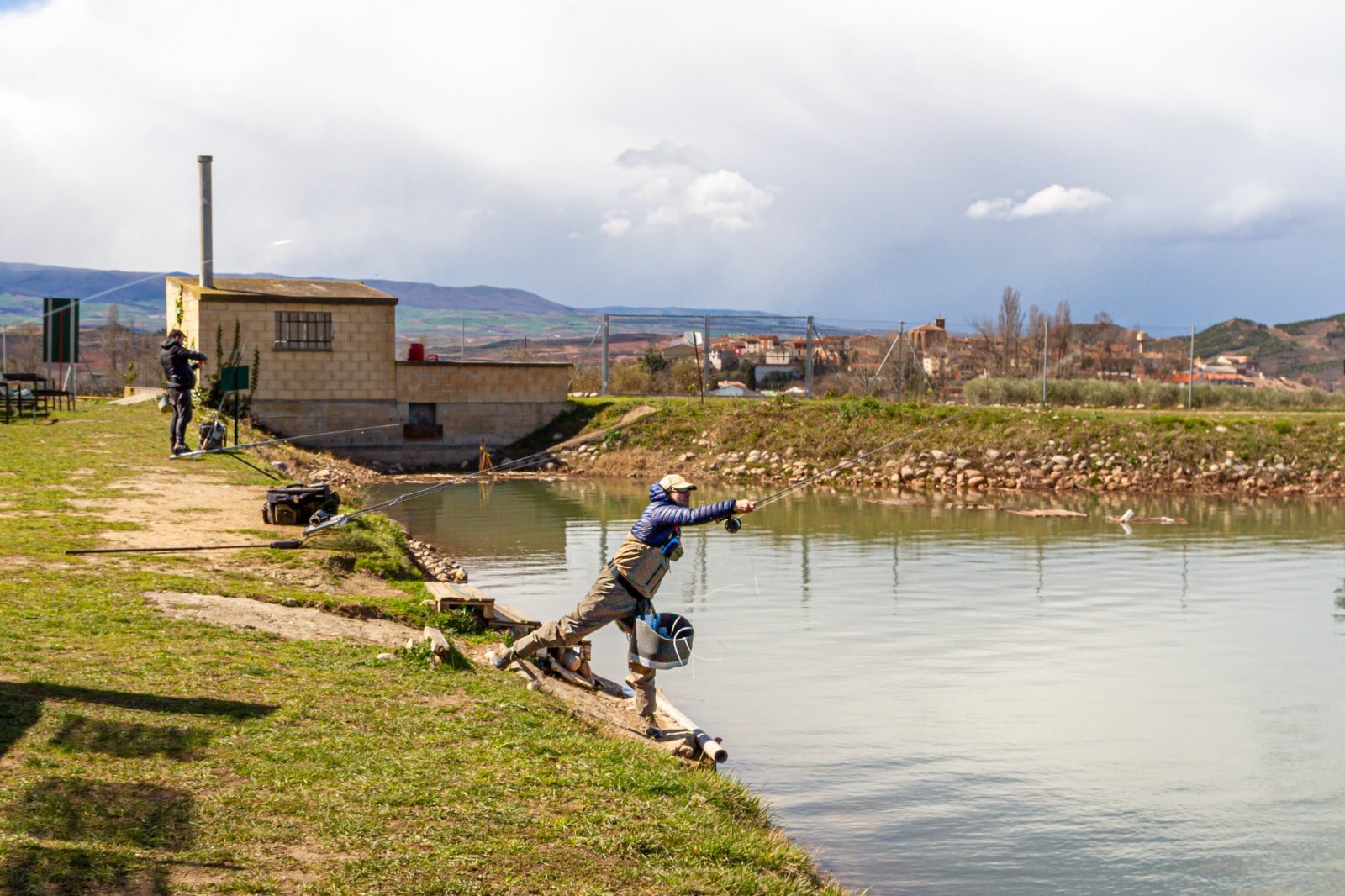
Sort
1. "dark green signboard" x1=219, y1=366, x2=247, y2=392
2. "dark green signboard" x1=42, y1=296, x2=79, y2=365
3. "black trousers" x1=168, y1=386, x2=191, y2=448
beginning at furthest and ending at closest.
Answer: "dark green signboard" x1=42, y1=296, x2=79, y2=365 → "dark green signboard" x1=219, y1=366, x2=247, y2=392 → "black trousers" x1=168, y1=386, x2=191, y2=448

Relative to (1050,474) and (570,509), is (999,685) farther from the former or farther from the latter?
(1050,474)

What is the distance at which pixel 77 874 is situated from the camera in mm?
4910

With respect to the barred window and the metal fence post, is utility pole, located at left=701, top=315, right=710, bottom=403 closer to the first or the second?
the metal fence post

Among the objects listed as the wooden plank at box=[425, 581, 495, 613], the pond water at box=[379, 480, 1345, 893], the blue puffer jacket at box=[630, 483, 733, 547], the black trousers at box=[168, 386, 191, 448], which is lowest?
the pond water at box=[379, 480, 1345, 893]

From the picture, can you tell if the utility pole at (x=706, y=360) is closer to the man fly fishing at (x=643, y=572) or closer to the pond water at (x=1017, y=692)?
the pond water at (x=1017, y=692)

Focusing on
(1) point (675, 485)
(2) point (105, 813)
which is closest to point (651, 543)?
(1) point (675, 485)

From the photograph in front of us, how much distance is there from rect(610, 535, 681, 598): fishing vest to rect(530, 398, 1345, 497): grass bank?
816 inches

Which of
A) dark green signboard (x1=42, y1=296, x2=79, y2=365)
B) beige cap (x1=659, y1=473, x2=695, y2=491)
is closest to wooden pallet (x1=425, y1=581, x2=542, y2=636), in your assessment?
beige cap (x1=659, y1=473, x2=695, y2=491)

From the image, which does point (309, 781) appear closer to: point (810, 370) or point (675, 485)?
point (675, 485)

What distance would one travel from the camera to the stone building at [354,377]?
34.0 m

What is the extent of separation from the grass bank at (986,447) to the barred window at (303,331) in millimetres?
6010

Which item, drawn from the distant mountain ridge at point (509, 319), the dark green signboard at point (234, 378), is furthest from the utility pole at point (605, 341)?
the dark green signboard at point (234, 378)

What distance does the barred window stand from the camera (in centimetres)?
3438

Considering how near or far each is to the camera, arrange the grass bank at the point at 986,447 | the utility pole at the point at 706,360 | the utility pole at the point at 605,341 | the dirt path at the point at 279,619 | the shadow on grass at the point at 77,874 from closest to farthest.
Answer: the shadow on grass at the point at 77,874 < the dirt path at the point at 279,619 < the grass bank at the point at 986,447 < the utility pole at the point at 706,360 < the utility pole at the point at 605,341
